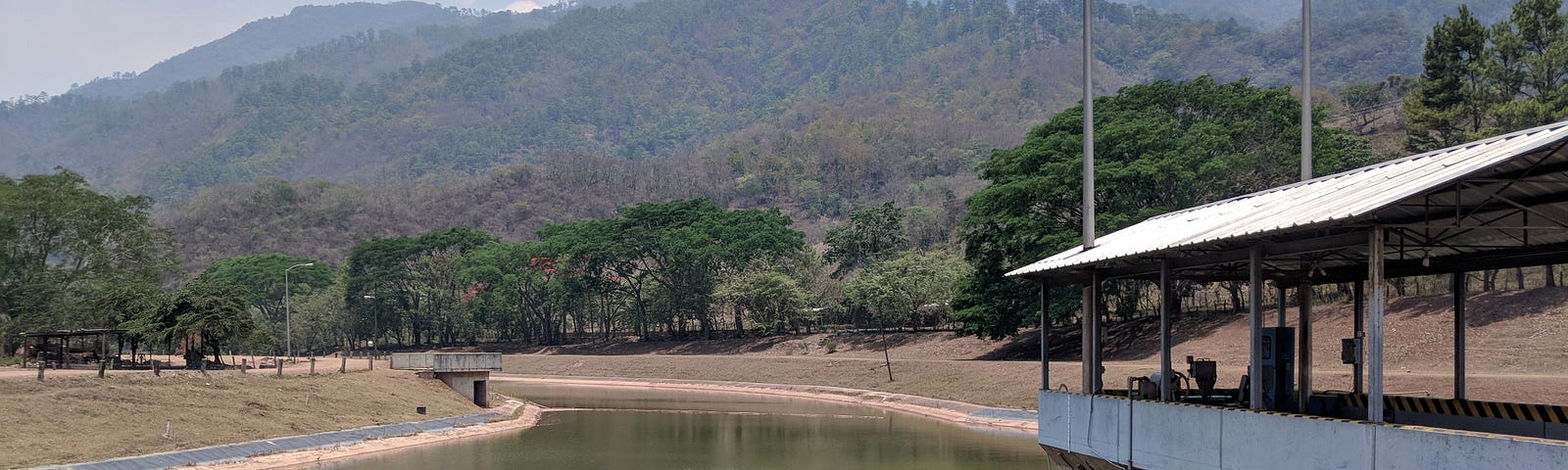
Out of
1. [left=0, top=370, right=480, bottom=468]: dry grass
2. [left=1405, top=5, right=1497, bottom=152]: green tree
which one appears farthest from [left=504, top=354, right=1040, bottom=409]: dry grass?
[left=1405, top=5, right=1497, bottom=152]: green tree

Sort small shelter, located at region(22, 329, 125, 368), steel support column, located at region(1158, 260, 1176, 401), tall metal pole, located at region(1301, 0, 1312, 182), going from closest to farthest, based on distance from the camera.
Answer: steel support column, located at region(1158, 260, 1176, 401)
tall metal pole, located at region(1301, 0, 1312, 182)
small shelter, located at region(22, 329, 125, 368)

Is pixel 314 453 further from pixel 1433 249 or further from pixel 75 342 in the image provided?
pixel 75 342

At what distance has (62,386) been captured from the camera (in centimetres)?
4025

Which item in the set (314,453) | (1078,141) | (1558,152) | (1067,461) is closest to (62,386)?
(314,453)

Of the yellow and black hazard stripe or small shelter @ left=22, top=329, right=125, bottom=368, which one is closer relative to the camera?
the yellow and black hazard stripe

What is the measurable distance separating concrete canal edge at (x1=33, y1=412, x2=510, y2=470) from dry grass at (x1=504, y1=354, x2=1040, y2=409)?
23.9 metres

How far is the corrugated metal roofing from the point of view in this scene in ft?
47.8

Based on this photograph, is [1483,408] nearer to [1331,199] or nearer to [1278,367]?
[1278,367]

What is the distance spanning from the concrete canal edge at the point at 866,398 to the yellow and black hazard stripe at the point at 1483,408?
2714cm

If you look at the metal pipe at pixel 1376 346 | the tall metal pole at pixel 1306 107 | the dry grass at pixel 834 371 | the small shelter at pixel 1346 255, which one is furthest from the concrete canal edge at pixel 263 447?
the metal pipe at pixel 1376 346

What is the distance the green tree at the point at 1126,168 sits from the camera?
68.2 m

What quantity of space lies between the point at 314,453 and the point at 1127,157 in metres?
45.4

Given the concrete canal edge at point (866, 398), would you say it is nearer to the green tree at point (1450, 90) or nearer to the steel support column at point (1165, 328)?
the green tree at point (1450, 90)

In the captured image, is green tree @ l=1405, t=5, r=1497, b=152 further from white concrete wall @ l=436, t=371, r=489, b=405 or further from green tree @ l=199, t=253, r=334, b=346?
green tree @ l=199, t=253, r=334, b=346
